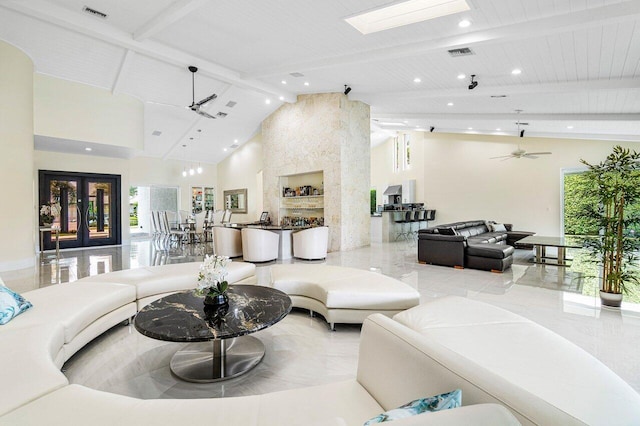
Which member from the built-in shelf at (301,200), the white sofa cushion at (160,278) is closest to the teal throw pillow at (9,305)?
the white sofa cushion at (160,278)

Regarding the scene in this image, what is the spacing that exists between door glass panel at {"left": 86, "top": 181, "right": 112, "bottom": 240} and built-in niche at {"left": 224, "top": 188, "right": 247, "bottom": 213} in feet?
15.3

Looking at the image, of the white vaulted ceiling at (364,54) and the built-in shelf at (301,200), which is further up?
the white vaulted ceiling at (364,54)

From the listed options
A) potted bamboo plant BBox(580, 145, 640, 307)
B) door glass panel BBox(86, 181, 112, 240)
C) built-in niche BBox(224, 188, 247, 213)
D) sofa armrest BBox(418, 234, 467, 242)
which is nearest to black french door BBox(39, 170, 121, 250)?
door glass panel BBox(86, 181, 112, 240)

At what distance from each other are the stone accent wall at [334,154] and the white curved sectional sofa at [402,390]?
6.75 m

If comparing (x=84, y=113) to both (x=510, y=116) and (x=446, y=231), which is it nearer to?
(x=446, y=231)

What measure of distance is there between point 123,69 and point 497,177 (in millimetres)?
11997

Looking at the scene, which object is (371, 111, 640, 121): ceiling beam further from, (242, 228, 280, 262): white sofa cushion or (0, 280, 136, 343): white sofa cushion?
(0, 280, 136, 343): white sofa cushion

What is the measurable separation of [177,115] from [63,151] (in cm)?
349

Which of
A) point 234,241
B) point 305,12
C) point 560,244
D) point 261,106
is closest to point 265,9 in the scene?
point 305,12

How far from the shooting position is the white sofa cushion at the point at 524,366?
96 cm

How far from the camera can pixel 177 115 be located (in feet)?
→ 33.3

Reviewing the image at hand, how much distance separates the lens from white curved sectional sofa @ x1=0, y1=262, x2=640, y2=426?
983mm

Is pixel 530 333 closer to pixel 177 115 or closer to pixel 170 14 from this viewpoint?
pixel 170 14

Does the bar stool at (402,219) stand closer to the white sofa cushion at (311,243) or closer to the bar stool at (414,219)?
the bar stool at (414,219)
